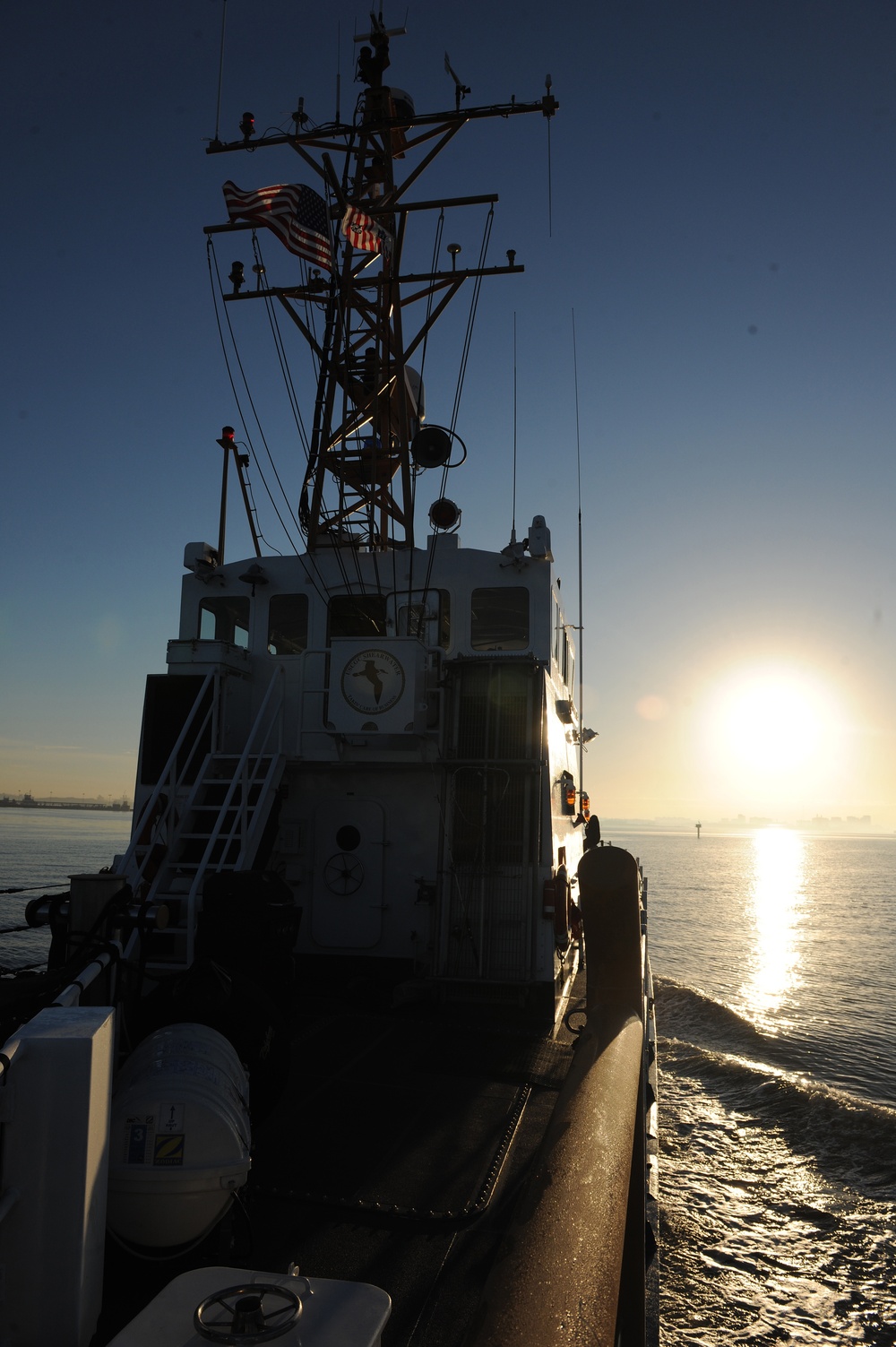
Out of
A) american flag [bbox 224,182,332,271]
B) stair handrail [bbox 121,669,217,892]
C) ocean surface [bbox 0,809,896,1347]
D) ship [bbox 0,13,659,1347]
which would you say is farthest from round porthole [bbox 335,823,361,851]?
american flag [bbox 224,182,332,271]

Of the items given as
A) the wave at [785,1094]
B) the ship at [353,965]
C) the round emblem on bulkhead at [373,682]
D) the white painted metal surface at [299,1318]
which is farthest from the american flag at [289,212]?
the wave at [785,1094]

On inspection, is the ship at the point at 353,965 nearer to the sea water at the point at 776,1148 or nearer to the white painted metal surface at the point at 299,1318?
the white painted metal surface at the point at 299,1318

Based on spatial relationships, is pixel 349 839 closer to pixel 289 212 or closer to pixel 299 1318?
pixel 299 1318

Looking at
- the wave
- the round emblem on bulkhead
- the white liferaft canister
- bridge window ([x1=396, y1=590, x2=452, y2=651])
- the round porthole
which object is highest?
bridge window ([x1=396, y1=590, x2=452, y2=651])

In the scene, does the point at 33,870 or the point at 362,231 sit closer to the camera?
the point at 362,231

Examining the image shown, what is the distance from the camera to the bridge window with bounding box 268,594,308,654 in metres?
9.96

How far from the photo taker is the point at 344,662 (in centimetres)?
833

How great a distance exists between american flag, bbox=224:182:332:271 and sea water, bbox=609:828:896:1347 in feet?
36.3

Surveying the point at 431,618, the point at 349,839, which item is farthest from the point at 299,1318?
the point at 431,618

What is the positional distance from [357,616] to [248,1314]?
790cm

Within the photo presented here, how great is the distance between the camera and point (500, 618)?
Result: 9.59m

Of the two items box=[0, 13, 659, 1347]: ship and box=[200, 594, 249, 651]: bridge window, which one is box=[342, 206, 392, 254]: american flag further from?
box=[200, 594, 249, 651]: bridge window

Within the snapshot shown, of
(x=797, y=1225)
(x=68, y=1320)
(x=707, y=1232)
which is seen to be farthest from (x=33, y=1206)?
(x=797, y=1225)

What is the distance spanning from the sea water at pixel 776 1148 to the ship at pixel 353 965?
1.56 metres
